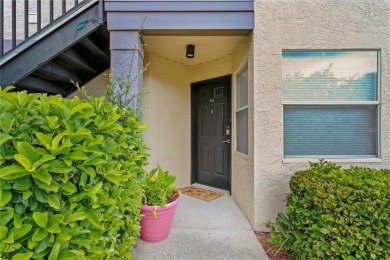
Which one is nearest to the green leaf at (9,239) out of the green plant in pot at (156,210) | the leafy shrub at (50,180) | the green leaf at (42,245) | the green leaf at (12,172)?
the leafy shrub at (50,180)

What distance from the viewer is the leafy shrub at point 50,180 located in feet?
2.83

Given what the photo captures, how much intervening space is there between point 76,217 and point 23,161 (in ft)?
1.18

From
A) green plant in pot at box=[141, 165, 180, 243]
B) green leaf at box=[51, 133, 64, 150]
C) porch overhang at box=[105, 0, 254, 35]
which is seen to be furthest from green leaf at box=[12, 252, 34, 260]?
porch overhang at box=[105, 0, 254, 35]

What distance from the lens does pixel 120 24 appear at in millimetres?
2482

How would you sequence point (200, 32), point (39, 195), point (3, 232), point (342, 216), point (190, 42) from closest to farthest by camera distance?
point (3, 232)
point (39, 195)
point (342, 216)
point (200, 32)
point (190, 42)

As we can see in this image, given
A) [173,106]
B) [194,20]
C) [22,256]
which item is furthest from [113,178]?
[173,106]

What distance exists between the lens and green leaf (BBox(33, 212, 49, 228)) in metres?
0.89

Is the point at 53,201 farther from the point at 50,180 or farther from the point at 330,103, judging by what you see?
the point at 330,103

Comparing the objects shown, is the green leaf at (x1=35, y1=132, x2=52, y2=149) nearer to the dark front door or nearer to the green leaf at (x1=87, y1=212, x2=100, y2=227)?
the green leaf at (x1=87, y1=212, x2=100, y2=227)

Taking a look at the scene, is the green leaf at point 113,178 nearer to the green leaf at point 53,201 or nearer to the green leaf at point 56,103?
the green leaf at point 53,201

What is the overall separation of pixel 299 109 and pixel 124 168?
213 cm

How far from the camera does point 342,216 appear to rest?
1627mm

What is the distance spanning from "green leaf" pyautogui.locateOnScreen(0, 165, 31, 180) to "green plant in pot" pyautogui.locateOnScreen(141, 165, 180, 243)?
1387 mm

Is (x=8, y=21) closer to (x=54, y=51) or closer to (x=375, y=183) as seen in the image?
(x=54, y=51)
